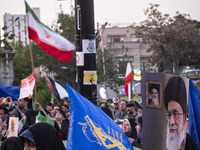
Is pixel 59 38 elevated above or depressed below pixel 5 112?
above

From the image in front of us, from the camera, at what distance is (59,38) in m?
10.2

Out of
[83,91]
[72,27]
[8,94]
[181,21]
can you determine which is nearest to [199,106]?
[83,91]

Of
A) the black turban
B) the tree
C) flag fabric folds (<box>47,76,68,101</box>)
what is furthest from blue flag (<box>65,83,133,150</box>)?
the tree

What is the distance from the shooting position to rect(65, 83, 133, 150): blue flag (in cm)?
441

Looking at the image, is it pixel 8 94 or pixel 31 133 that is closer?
pixel 31 133

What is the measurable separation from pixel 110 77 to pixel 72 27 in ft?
22.7

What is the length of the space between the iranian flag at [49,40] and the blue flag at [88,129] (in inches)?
193

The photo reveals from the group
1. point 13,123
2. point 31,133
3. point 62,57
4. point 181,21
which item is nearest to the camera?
point 31,133

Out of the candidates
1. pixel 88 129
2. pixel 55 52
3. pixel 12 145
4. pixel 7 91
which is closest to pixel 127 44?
pixel 7 91

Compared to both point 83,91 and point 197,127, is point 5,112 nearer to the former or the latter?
point 83,91

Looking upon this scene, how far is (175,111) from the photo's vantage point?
5.26 meters

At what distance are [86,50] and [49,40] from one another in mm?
2936

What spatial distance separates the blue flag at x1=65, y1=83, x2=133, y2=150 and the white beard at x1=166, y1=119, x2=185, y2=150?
0.51m

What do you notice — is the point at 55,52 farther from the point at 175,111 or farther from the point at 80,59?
the point at 175,111
